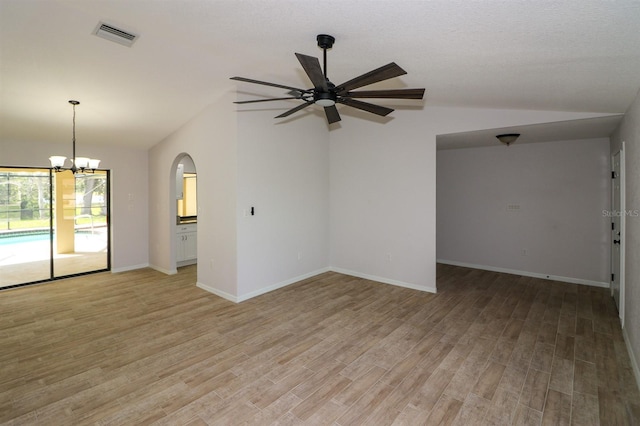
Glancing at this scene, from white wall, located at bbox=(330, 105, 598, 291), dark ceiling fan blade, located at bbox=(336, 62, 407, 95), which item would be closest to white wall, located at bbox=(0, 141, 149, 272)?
white wall, located at bbox=(330, 105, 598, 291)

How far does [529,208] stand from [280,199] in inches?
180

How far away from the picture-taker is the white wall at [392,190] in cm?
469

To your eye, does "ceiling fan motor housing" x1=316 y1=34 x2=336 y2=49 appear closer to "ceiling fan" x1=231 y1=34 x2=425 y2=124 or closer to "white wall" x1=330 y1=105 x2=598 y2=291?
"ceiling fan" x1=231 y1=34 x2=425 y2=124

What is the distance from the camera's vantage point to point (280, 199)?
5020 millimetres

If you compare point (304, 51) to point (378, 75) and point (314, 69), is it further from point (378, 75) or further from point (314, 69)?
point (378, 75)

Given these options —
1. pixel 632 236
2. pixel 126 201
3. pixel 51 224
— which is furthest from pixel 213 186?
pixel 632 236

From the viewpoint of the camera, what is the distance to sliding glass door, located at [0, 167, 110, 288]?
5.28 m

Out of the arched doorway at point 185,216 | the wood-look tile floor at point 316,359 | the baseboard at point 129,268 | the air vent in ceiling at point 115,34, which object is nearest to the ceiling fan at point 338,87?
the air vent in ceiling at point 115,34

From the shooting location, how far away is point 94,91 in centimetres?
381

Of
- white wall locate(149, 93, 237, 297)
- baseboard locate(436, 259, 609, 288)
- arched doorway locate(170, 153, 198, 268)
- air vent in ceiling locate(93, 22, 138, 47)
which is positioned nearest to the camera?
air vent in ceiling locate(93, 22, 138, 47)

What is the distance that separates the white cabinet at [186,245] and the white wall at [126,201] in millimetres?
757

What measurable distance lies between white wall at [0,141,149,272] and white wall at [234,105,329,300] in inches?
128

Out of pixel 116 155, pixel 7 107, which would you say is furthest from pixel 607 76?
pixel 116 155

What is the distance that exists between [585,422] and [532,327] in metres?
1.61
